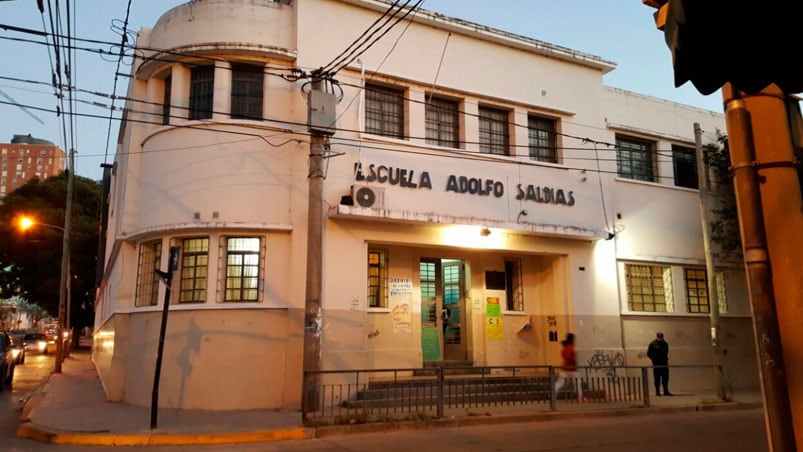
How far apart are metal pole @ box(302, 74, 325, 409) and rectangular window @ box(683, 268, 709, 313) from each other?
12436 mm

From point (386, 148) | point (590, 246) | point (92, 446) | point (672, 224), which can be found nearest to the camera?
point (92, 446)

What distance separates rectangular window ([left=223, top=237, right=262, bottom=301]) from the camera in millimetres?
14445

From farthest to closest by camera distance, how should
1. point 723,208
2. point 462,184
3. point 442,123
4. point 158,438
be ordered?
point 723,208
point 442,123
point 462,184
point 158,438

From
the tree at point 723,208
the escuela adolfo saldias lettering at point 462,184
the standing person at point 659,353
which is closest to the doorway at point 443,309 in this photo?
the escuela adolfo saldias lettering at point 462,184

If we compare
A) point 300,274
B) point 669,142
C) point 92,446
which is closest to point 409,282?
point 300,274

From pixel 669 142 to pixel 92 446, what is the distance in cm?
1834

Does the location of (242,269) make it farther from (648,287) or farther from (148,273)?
(648,287)

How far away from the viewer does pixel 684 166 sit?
2117cm

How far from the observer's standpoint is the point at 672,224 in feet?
65.8

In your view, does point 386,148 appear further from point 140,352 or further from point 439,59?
point 140,352

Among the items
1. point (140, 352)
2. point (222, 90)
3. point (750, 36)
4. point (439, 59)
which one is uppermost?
point (439, 59)

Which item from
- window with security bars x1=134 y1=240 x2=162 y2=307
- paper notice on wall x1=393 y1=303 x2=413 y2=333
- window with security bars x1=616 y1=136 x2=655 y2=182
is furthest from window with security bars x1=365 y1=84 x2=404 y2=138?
window with security bars x1=616 y1=136 x2=655 y2=182

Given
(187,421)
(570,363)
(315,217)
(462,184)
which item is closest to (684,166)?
(462,184)

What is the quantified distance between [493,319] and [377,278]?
3728 millimetres
